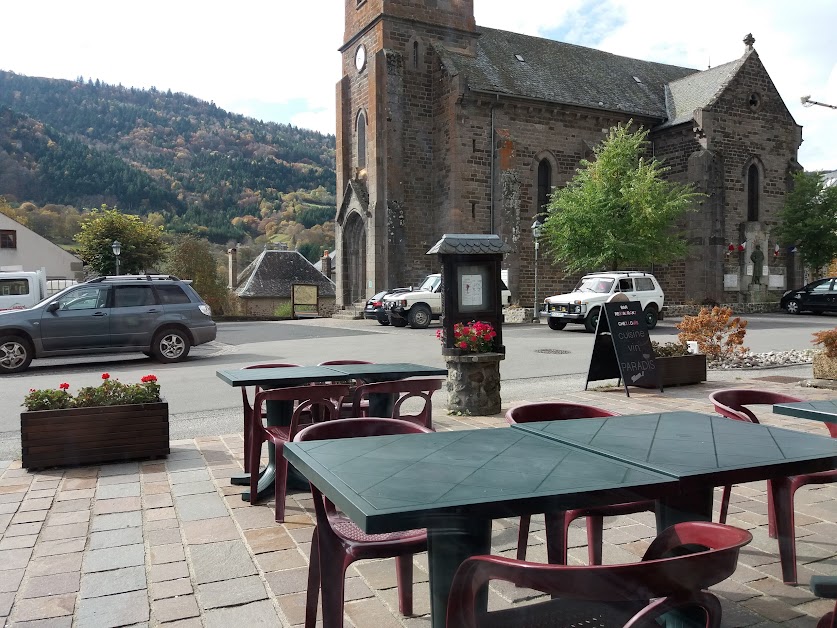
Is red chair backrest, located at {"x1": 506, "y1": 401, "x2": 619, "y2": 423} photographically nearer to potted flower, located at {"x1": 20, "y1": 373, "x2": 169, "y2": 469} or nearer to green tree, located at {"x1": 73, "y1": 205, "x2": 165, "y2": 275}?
potted flower, located at {"x1": 20, "y1": 373, "x2": 169, "y2": 469}

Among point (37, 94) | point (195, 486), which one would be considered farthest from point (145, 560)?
point (37, 94)

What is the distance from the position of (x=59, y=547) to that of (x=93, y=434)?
1.92 m

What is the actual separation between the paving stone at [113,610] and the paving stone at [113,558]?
0.37 m

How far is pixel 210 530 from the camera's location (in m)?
4.00

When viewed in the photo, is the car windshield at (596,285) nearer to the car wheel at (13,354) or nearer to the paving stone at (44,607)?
the car wheel at (13,354)

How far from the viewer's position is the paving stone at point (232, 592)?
Result: 308 cm

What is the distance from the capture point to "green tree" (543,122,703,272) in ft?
82.2

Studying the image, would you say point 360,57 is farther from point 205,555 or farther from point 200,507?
point 205,555

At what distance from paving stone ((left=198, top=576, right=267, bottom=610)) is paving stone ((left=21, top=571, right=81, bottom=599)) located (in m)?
0.62

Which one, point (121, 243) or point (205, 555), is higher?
point (121, 243)

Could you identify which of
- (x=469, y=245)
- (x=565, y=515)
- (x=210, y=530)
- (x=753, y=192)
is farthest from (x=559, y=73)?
(x=565, y=515)

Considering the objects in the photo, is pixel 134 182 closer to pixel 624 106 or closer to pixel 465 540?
pixel 624 106

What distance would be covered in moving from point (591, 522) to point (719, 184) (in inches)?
1192

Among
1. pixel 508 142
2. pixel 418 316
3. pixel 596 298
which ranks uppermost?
pixel 508 142
